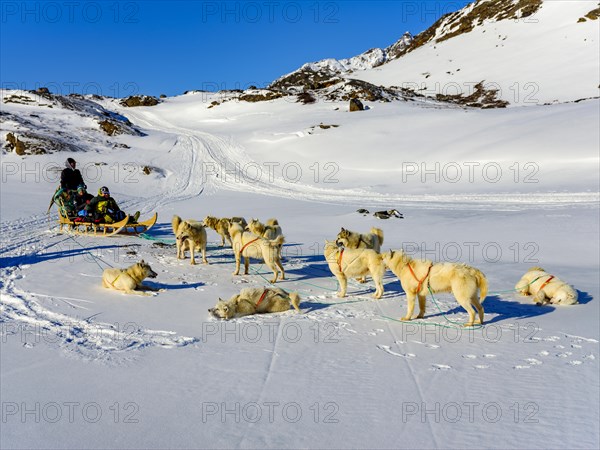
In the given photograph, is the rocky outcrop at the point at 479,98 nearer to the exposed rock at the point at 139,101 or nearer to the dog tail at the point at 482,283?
the exposed rock at the point at 139,101

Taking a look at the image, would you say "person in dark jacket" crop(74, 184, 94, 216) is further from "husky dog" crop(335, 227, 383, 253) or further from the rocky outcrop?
the rocky outcrop

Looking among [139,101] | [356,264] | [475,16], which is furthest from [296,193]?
[475,16]

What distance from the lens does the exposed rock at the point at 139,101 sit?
225ft

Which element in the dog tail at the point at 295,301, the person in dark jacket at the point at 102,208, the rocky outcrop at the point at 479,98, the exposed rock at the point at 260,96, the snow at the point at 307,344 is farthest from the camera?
the exposed rock at the point at 260,96

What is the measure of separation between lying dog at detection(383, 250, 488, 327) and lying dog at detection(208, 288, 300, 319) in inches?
61.0

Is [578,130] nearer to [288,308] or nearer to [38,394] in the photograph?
[288,308]

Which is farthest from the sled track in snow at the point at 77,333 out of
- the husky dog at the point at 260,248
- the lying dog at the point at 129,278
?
the husky dog at the point at 260,248

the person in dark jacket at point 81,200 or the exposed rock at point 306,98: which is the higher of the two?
the exposed rock at point 306,98

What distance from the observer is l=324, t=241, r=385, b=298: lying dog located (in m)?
7.00

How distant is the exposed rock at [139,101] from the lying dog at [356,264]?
Result: 6836 centimetres

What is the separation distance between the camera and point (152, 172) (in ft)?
85.3

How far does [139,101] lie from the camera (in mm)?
69438

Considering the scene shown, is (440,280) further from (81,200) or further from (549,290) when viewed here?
(81,200)

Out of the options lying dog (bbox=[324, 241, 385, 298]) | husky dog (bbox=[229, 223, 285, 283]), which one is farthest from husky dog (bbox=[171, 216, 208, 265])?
lying dog (bbox=[324, 241, 385, 298])
